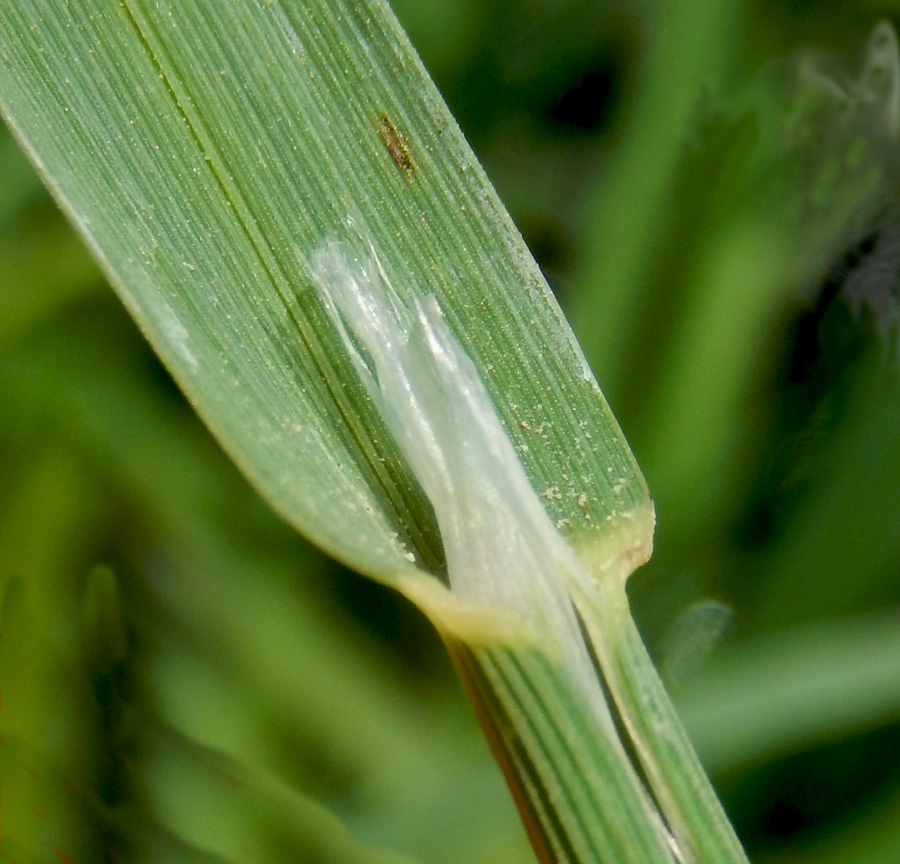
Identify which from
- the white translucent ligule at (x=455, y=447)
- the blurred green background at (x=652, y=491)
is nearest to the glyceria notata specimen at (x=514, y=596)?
the white translucent ligule at (x=455, y=447)

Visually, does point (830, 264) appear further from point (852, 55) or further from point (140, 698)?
point (140, 698)

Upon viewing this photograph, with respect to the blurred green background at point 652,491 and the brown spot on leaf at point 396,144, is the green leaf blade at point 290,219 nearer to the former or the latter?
A: the brown spot on leaf at point 396,144

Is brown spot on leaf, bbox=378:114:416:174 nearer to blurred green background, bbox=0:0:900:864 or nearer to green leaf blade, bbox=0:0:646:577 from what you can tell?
green leaf blade, bbox=0:0:646:577

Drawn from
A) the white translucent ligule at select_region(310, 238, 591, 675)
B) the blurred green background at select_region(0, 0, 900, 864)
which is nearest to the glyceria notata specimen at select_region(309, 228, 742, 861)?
the white translucent ligule at select_region(310, 238, 591, 675)

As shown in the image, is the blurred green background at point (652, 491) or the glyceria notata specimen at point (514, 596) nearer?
the glyceria notata specimen at point (514, 596)

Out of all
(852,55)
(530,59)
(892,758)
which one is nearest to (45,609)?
(530,59)

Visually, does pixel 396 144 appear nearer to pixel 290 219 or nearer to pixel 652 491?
pixel 290 219

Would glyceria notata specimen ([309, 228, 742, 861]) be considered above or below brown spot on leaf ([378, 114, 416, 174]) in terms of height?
below
